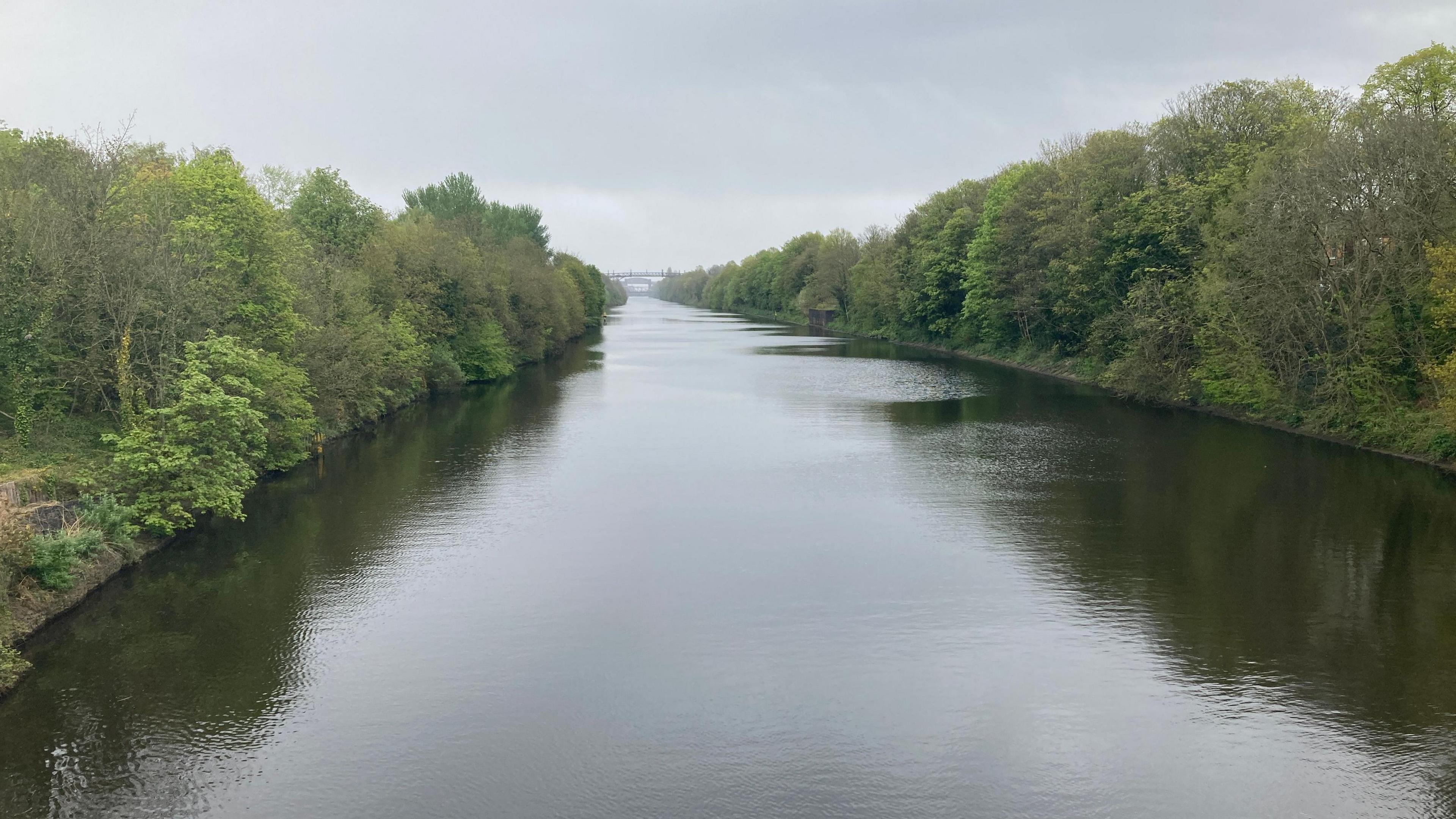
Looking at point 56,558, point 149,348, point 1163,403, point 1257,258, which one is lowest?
point 56,558

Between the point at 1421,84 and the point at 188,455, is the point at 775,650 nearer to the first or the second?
the point at 188,455

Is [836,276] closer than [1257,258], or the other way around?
[1257,258]

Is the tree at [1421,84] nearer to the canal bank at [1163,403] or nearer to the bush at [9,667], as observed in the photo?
the canal bank at [1163,403]

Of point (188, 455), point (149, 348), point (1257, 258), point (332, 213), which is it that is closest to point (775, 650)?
point (188, 455)

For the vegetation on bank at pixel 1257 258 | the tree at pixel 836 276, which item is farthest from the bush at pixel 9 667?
the tree at pixel 836 276

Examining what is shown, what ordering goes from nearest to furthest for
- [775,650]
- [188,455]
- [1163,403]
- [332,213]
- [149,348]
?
[775,650] → [188,455] → [149,348] → [1163,403] → [332,213]

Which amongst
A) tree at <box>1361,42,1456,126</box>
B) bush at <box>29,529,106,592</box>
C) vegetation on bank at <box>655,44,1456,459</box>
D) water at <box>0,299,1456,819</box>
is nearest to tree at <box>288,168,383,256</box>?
water at <box>0,299,1456,819</box>

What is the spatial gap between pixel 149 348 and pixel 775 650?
16.5 m

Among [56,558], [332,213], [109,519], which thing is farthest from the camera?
[332,213]

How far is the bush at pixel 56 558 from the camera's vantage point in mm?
15484

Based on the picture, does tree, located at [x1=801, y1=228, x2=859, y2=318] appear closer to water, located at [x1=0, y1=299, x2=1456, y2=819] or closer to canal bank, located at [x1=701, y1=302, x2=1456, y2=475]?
canal bank, located at [x1=701, y1=302, x2=1456, y2=475]

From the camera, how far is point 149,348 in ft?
71.7

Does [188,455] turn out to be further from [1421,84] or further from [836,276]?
[836,276]

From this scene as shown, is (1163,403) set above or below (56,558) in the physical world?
above
